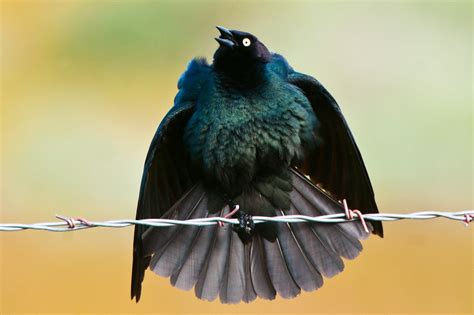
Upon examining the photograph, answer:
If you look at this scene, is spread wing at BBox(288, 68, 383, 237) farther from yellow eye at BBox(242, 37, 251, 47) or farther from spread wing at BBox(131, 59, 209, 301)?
spread wing at BBox(131, 59, 209, 301)

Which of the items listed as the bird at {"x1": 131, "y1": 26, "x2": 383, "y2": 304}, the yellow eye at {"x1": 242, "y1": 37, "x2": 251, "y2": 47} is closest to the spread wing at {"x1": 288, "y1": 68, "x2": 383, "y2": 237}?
the bird at {"x1": 131, "y1": 26, "x2": 383, "y2": 304}

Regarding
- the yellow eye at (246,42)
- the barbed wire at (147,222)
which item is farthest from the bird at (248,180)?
the barbed wire at (147,222)

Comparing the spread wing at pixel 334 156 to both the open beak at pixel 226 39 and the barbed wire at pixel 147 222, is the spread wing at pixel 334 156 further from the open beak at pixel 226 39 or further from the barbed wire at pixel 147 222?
the barbed wire at pixel 147 222

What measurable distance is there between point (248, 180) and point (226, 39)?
3.47 feet

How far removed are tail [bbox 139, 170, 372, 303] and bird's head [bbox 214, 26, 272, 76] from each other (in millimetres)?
902

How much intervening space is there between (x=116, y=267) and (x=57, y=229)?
Result: 5789 millimetres

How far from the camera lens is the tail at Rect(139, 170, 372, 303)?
6910mm

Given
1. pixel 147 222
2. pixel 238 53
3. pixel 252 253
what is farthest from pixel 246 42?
pixel 147 222

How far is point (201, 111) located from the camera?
679cm

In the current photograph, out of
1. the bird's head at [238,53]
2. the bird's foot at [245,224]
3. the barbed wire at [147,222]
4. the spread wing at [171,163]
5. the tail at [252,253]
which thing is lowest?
the tail at [252,253]

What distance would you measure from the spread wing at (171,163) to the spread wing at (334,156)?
743 mm

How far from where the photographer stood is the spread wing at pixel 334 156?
688cm

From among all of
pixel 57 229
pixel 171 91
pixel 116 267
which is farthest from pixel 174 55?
pixel 57 229

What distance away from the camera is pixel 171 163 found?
715 centimetres
